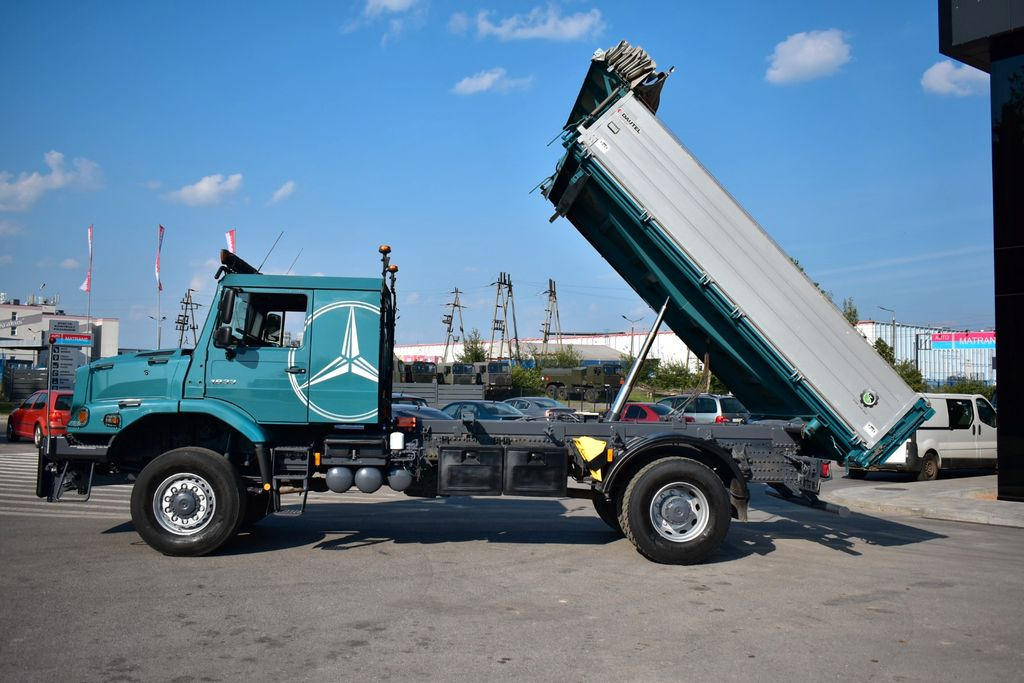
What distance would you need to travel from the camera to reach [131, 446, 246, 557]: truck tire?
805cm

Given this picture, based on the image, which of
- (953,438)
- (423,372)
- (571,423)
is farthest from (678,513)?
(423,372)

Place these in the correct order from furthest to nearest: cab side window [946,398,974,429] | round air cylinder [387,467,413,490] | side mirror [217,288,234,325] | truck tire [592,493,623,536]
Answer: cab side window [946,398,974,429] < truck tire [592,493,623,536] < round air cylinder [387,467,413,490] < side mirror [217,288,234,325]

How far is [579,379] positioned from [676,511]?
41.8 m

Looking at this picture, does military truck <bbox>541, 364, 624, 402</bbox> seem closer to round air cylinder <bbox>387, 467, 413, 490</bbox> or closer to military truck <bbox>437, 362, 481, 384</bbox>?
military truck <bbox>437, 362, 481, 384</bbox>

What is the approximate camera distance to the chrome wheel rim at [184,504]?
26.6ft

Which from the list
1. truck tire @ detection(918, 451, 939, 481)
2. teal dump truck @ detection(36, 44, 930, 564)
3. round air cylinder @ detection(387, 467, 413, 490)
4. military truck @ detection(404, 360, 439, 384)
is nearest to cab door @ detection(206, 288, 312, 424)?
teal dump truck @ detection(36, 44, 930, 564)

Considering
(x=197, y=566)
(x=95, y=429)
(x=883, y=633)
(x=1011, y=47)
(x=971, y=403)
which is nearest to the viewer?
(x=883, y=633)

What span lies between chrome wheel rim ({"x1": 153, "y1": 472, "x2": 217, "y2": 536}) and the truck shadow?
494 millimetres

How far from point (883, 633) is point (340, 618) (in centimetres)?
409

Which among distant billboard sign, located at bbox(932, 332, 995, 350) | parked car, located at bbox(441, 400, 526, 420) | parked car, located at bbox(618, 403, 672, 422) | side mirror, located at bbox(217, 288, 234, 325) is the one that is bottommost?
parked car, located at bbox(441, 400, 526, 420)

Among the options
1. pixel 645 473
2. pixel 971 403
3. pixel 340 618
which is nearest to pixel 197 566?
pixel 340 618

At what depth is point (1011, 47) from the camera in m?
13.9

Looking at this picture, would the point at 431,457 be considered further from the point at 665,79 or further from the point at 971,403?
the point at 971,403

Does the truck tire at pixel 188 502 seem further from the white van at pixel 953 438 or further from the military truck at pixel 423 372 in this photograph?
the military truck at pixel 423 372
